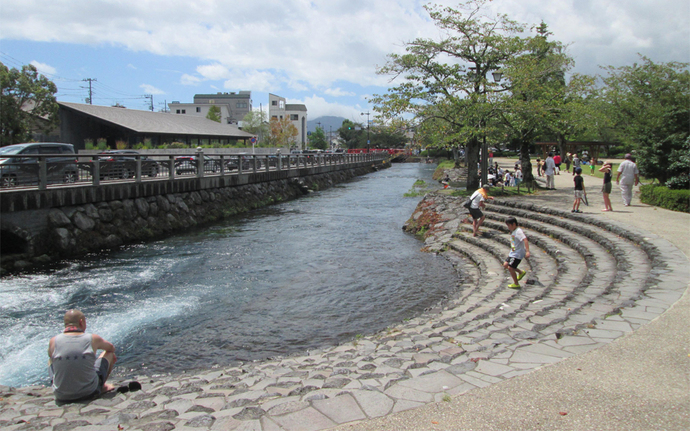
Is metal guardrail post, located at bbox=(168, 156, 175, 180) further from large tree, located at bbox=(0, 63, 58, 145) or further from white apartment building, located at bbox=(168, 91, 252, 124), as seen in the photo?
white apartment building, located at bbox=(168, 91, 252, 124)

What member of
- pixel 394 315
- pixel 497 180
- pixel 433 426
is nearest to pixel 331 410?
pixel 433 426

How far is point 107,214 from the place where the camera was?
15852 mm

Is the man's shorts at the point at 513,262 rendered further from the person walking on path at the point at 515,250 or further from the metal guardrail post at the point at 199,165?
the metal guardrail post at the point at 199,165

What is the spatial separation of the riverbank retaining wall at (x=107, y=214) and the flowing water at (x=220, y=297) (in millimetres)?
951

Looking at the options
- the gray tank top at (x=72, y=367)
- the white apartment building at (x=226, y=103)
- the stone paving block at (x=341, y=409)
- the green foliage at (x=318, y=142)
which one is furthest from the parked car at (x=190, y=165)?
the green foliage at (x=318, y=142)

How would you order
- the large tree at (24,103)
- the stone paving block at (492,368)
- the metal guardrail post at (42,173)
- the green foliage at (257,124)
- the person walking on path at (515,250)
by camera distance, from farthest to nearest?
the green foliage at (257,124) → the large tree at (24,103) → the metal guardrail post at (42,173) → the person walking on path at (515,250) → the stone paving block at (492,368)

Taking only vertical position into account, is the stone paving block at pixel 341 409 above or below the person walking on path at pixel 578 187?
below

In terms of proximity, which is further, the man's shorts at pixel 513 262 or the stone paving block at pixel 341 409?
the man's shorts at pixel 513 262

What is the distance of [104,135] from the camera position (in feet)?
136

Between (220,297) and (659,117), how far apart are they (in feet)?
58.9

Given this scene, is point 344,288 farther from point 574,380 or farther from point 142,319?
point 574,380

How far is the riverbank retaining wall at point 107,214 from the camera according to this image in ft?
41.8

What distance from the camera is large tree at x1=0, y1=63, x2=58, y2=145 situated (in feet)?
101

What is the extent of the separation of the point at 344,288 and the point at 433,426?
7.07 m
